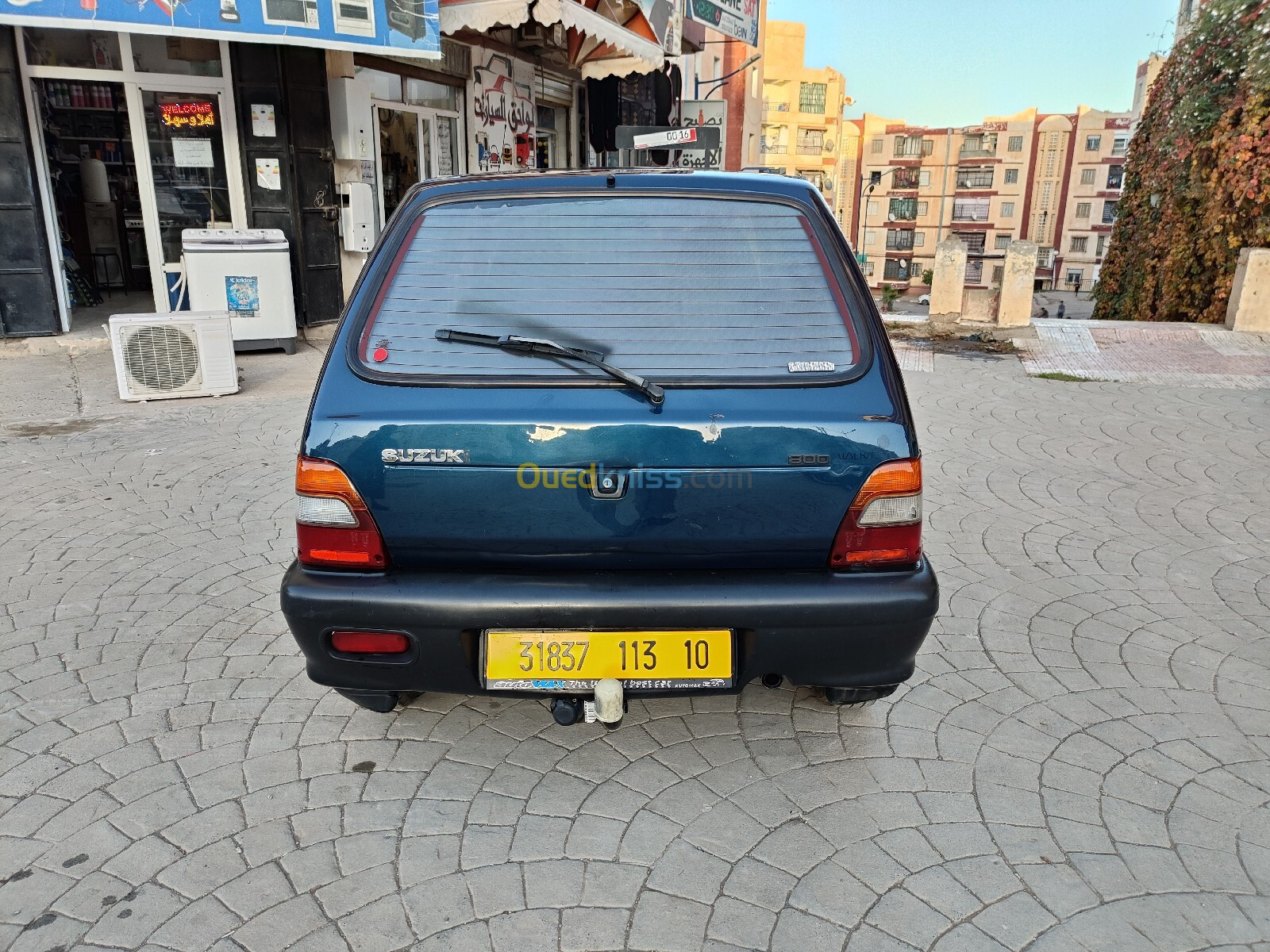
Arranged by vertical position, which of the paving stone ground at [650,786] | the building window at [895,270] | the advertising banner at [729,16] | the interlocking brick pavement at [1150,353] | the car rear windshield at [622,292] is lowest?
the building window at [895,270]

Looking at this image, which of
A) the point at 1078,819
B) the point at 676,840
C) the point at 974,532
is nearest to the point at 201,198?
the point at 974,532

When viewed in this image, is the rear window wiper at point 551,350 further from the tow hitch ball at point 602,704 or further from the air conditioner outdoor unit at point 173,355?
the air conditioner outdoor unit at point 173,355

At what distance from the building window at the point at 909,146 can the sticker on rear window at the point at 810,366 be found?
7644 cm

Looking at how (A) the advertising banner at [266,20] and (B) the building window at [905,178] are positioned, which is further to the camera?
(B) the building window at [905,178]

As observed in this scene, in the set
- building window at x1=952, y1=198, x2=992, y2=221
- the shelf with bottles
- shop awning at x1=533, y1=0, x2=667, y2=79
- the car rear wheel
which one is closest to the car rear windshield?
the car rear wheel

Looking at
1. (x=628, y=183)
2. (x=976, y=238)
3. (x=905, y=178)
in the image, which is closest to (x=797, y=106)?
(x=905, y=178)

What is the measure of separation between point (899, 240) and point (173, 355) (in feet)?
246

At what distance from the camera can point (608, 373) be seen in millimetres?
2350

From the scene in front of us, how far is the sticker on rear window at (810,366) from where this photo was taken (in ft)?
7.87

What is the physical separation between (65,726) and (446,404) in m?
1.84

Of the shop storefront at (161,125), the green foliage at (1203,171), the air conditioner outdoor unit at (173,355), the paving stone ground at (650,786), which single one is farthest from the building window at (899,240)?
the paving stone ground at (650,786)

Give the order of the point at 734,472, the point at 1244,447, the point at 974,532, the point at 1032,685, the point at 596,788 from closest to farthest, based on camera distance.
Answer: the point at 734,472 → the point at 596,788 → the point at 1032,685 → the point at 974,532 → the point at 1244,447

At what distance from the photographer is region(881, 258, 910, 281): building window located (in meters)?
74.6

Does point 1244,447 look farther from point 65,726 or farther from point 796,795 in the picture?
point 65,726
